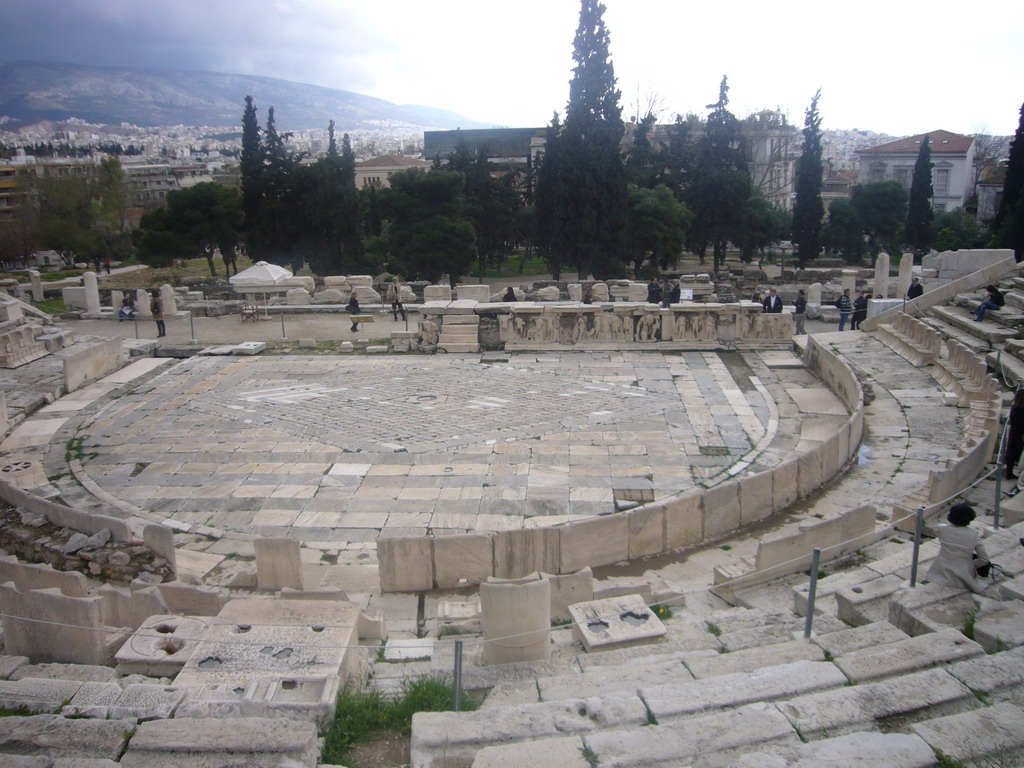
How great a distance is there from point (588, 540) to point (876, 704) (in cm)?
360

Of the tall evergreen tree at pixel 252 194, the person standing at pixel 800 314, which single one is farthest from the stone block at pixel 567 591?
the tall evergreen tree at pixel 252 194

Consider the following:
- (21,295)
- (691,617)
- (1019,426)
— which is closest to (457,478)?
(691,617)

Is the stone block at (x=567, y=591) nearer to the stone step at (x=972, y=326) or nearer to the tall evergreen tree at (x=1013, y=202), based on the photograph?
the stone step at (x=972, y=326)

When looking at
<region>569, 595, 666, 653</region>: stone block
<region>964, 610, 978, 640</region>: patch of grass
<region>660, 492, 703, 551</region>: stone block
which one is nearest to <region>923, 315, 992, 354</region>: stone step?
<region>660, 492, 703, 551</region>: stone block

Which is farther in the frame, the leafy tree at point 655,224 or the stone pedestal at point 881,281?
the leafy tree at point 655,224

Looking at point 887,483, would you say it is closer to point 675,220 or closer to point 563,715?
point 563,715

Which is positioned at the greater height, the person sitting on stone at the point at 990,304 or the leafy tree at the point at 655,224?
the leafy tree at the point at 655,224

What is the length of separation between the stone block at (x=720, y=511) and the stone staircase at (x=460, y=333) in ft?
31.7

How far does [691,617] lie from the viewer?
6.74 m

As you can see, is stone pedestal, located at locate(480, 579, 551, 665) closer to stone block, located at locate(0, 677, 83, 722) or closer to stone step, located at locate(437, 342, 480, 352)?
stone block, located at locate(0, 677, 83, 722)

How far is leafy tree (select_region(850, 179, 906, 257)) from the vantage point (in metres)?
38.7

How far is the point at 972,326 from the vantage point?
15.0m

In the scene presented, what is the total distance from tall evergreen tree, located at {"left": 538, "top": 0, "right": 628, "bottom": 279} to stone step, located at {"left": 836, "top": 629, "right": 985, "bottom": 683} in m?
26.4

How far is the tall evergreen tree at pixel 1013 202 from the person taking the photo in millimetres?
26644
